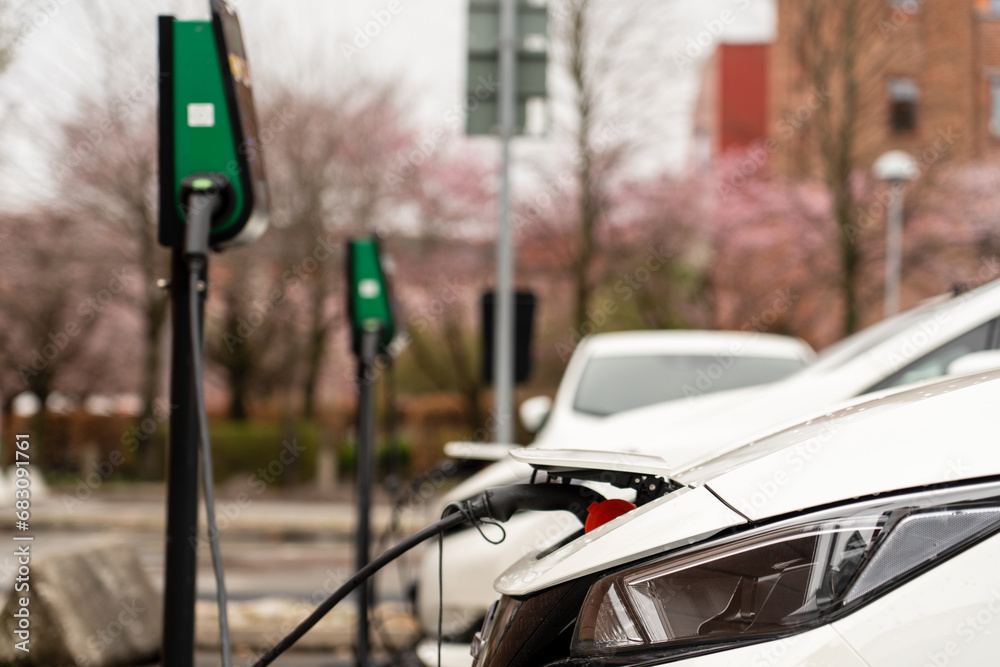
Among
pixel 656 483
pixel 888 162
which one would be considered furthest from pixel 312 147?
pixel 656 483

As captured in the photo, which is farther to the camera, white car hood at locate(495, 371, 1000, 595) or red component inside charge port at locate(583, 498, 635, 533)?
red component inside charge port at locate(583, 498, 635, 533)

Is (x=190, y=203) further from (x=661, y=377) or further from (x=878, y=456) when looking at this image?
(x=661, y=377)

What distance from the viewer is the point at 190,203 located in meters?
2.48

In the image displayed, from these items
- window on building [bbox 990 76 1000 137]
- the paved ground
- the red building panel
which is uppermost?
the red building panel

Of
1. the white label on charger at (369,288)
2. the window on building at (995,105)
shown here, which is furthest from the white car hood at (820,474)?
the window on building at (995,105)

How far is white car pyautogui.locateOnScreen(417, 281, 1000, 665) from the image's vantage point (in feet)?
10.3

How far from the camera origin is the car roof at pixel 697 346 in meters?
6.07

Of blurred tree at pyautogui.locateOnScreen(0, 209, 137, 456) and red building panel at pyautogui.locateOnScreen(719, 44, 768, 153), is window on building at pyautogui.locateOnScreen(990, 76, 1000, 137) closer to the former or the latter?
blurred tree at pyautogui.locateOnScreen(0, 209, 137, 456)

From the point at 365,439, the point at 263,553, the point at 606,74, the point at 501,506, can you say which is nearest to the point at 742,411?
the point at 365,439

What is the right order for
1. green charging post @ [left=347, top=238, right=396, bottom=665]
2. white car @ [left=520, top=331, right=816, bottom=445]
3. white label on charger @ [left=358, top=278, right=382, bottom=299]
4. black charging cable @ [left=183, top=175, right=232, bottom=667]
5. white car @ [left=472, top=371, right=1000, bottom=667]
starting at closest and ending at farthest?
white car @ [left=472, top=371, right=1000, bottom=667] → black charging cable @ [left=183, top=175, right=232, bottom=667] → green charging post @ [left=347, top=238, right=396, bottom=665] → white label on charger @ [left=358, top=278, right=382, bottom=299] → white car @ [left=520, top=331, right=816, bottom=445]

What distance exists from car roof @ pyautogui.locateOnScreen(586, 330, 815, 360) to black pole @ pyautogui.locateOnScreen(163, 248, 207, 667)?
4.02 meters

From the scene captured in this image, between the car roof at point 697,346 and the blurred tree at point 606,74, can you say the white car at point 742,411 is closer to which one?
the car roof at point 697,346

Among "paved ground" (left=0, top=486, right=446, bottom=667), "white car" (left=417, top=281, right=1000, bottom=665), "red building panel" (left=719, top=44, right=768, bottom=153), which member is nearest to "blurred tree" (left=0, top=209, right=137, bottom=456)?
"paved ground" (left=0, top=486, right=446, bottom=667)

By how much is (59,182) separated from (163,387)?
5.89m
